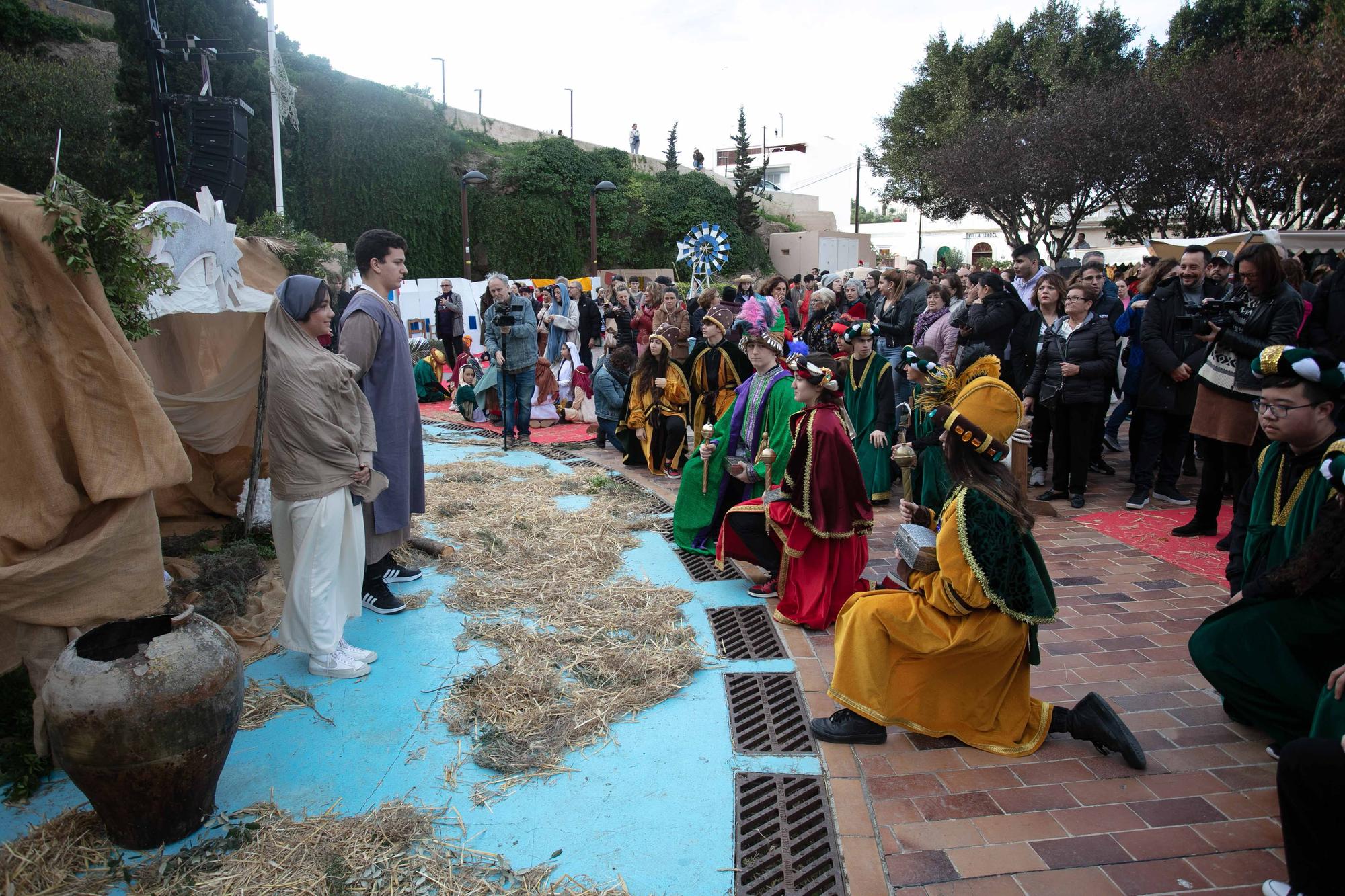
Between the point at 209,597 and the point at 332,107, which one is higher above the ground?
the point at 332,107

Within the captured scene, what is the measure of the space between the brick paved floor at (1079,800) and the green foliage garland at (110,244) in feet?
11.9

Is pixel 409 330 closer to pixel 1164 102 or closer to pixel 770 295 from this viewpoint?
pixel 770 295

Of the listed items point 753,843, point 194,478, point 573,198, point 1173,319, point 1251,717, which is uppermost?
point 573,198

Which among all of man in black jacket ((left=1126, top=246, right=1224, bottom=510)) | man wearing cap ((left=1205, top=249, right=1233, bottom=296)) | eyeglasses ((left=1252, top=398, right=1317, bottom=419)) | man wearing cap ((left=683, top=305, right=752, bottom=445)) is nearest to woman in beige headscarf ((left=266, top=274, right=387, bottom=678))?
man wearing cap ((left=683, top=305, right=752, bottom=445))

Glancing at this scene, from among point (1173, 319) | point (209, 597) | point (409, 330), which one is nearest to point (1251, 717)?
point (1173, 319)

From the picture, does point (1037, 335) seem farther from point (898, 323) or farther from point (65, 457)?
point (65, 457)

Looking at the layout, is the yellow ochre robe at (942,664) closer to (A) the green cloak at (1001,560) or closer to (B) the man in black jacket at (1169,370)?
(A) the green cloak at (1001,560)

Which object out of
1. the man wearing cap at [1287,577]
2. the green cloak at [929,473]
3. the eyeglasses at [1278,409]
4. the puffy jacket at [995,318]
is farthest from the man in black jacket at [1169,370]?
the eyeglasses at [1278,409]

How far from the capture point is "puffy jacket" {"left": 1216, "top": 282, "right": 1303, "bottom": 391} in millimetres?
5609

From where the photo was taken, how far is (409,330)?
59.2 ft

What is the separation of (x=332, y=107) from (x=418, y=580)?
2467 cm

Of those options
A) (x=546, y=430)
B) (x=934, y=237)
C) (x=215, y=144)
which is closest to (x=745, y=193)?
(x=934, y=237)

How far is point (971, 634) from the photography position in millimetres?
3307

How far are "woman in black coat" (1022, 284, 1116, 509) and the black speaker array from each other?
23.9 feet
